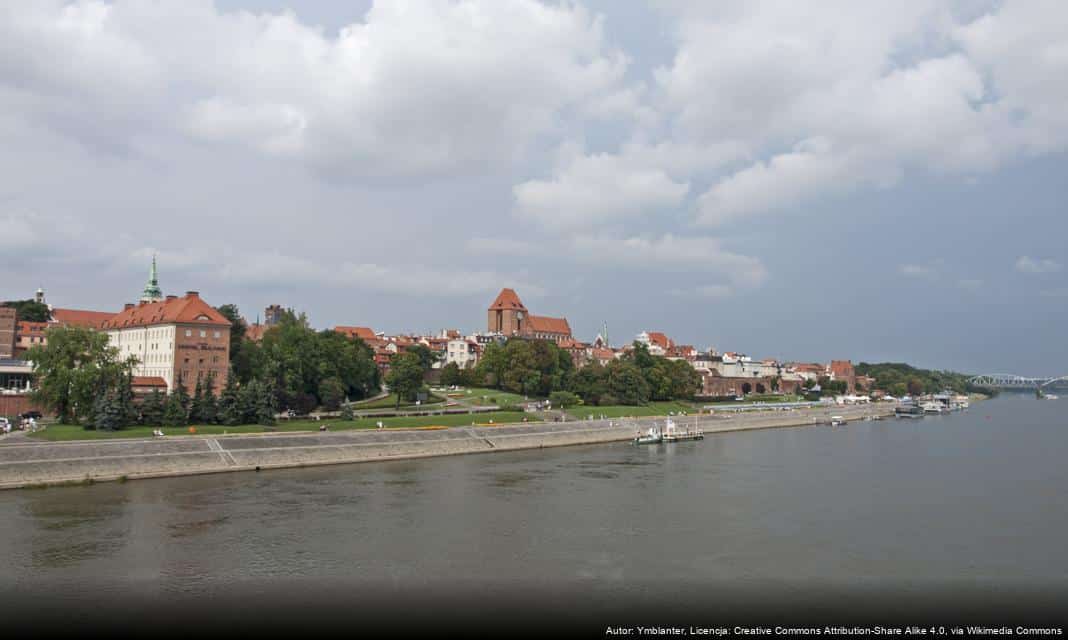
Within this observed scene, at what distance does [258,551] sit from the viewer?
25047 millimetres

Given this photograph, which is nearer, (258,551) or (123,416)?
(258,551)

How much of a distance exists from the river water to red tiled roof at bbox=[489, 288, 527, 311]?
86.5m

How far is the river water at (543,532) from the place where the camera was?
22.0 m

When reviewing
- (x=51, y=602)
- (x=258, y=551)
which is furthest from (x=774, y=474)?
(x=51, y=602)

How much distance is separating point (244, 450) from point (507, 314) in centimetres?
8943

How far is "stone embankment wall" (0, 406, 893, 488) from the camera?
124 ft

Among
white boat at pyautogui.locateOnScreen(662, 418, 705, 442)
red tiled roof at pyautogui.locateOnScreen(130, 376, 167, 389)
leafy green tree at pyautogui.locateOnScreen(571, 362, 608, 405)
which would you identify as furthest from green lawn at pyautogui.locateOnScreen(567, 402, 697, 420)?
red tiled roof at pyautogui.locateOnScreen(130, 376, 167, 389)

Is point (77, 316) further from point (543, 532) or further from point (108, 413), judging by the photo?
point (543, 532)

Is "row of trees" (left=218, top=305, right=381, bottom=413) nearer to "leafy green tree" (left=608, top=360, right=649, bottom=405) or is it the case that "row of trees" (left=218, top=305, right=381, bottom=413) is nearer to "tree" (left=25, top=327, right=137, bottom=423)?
"tree" (left=25, top=327, right=137, bottom=423)

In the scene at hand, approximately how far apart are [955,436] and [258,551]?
72811mm

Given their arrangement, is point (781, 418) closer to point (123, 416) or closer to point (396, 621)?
point (123, 416)

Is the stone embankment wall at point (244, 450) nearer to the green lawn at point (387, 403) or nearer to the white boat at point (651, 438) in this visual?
the white boat at point (651, 438)

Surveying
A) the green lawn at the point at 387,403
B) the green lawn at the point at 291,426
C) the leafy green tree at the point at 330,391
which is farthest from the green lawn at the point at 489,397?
the leafy green tree at the point at 330,391

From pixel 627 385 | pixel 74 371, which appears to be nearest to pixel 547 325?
pixel 627 385
